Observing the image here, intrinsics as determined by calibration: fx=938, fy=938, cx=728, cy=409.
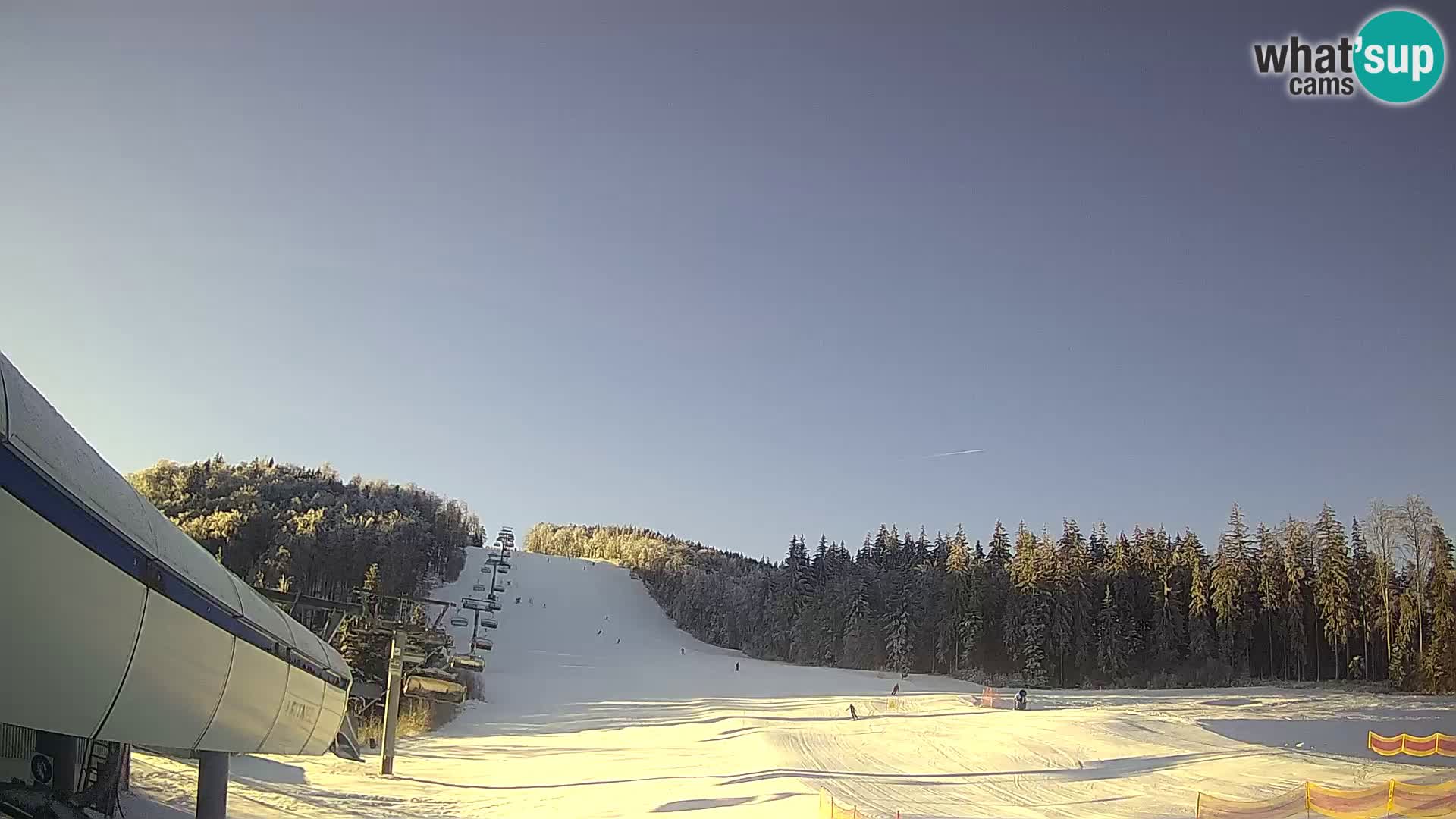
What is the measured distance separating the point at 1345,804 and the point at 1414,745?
1601 cm

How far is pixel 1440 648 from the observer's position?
137 feet

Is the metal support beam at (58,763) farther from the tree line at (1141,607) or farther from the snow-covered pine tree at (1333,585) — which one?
the snow-covered pine tree at (1333,585)

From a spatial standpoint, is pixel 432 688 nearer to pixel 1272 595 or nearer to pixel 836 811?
pixel 836 811

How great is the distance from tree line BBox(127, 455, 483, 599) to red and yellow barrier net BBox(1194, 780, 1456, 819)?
35.5m

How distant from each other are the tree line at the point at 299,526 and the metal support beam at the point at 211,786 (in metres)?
34.6

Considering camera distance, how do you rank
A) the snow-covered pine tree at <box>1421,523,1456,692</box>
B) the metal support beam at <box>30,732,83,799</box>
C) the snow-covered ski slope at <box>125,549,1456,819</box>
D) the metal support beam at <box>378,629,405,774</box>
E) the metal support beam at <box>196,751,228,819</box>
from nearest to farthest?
1. the metal support beam at <box>30,732,83,799</box>
2. the metal support beam at <box>196,751,228,819</box>
3. the snow-covered ski slope at <box>125,549,1456,819</box>
4. the metal support beam at <box>378,629,405,774</box>
5. the snow-covered pine tree at <box>1421,523,1456,692</box>

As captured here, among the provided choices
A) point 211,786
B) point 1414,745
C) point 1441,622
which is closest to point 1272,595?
point 1441,622

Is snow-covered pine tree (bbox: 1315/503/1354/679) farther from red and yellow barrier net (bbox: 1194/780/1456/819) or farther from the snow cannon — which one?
the snow cannon

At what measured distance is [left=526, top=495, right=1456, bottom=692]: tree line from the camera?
44188 mm

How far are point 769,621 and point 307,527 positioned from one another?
4148 centimetres

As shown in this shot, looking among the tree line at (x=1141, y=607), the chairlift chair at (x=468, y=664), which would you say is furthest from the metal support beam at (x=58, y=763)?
the tree line at (x=1141, y=607)

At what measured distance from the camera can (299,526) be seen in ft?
229

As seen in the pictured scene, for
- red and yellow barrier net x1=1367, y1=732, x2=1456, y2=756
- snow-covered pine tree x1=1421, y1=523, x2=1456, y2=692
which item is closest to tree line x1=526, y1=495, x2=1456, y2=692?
snow-covered pine tree x1=1421, y1=523, x2=1456, y2=692

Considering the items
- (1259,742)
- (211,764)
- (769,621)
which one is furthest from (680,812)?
(769,621)
